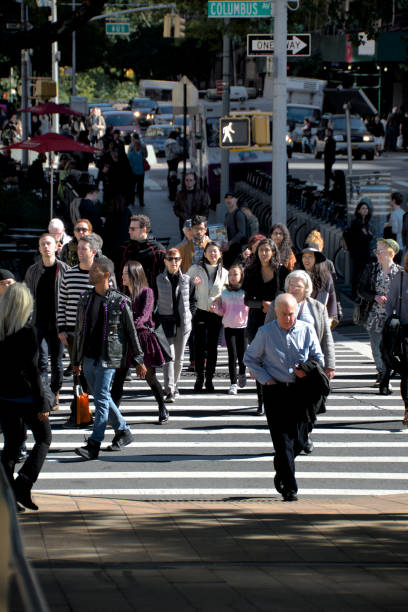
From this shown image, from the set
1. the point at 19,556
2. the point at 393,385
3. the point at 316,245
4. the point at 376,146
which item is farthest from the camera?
the point at 376,146

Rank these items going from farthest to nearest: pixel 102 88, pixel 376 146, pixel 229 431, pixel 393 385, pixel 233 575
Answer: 1. pixel 102 88
2. pixel 376 146
3. pixel 393 385
4. pixel 229 431
5. pixel 233 575

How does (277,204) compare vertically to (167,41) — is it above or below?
below

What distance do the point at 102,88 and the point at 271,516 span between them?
10981 cm

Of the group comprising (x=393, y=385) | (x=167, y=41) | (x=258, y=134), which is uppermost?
(x=167, y=41)

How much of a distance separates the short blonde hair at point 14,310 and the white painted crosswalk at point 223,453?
5.47ft

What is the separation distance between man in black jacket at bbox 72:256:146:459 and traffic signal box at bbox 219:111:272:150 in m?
Answer: 8.84

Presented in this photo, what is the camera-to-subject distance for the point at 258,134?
18.5 meters

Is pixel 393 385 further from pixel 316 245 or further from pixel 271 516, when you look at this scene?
pixel 271 516

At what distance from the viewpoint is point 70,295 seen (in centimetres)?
1138

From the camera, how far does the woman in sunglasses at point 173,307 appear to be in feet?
41.5

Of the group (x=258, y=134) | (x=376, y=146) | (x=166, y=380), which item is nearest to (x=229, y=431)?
(x=166, y=380)

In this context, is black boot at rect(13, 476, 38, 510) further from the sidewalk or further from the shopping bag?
the shopping bag

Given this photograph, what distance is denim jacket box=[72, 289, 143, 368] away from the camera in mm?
9875

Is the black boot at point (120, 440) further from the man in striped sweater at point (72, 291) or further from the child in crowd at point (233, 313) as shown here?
the child in crowd at point (233, 313)
